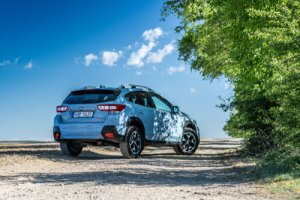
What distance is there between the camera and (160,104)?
16516 mm

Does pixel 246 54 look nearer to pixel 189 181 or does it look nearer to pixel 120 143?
pixel 120 143

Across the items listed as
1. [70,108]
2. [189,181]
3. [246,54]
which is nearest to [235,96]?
[246,54]

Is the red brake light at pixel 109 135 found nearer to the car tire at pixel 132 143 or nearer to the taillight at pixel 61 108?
the car tire at pixel 132 143

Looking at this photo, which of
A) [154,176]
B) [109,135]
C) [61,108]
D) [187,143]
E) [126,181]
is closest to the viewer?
[126,181]

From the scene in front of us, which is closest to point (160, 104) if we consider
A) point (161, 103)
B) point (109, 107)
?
point (161, 103)

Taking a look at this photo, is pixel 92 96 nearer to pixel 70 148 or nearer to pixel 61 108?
pixel 61 108

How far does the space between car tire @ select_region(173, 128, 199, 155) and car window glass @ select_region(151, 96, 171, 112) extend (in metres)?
1.16

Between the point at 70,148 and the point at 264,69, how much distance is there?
21.7 ft

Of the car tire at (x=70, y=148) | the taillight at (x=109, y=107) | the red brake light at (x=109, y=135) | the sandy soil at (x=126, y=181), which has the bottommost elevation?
the sandy soil at (x=126, y=181)

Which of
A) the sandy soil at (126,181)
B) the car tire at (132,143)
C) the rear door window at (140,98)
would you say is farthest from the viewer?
the rear door window at (140,98)

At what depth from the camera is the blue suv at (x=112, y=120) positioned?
1432cm

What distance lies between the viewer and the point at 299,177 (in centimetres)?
908

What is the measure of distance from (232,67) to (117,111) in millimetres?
7252

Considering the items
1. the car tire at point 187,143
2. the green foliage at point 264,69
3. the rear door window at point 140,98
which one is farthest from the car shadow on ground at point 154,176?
the car tire at point 187,143
